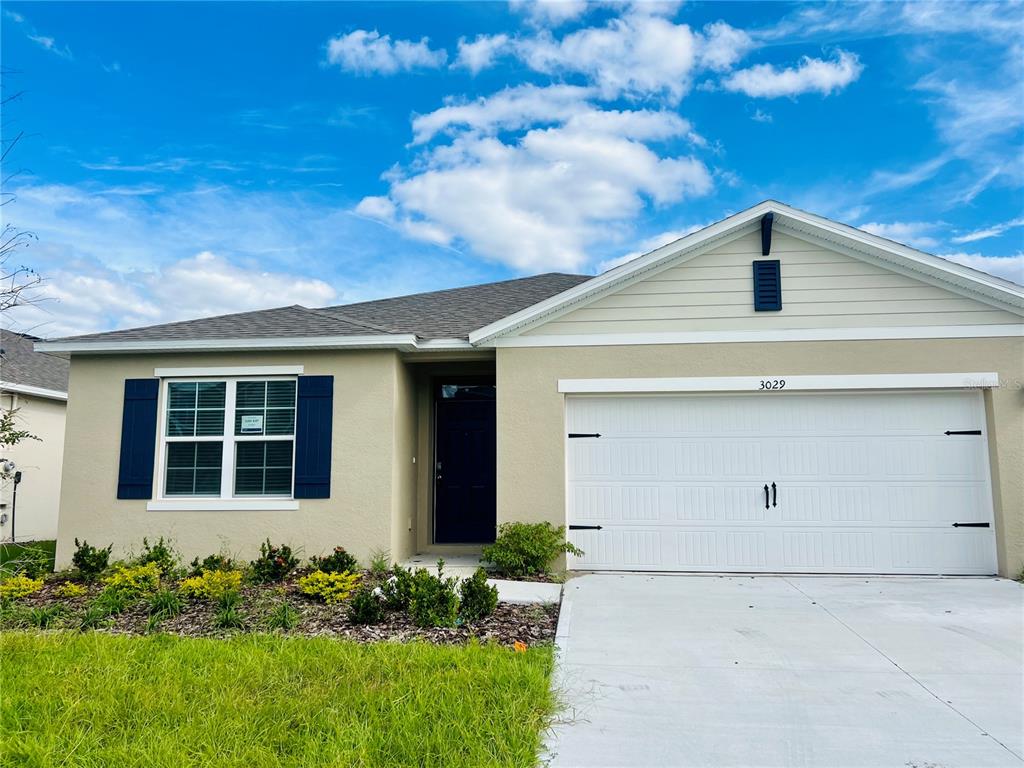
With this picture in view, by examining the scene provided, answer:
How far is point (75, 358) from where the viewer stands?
352 inches

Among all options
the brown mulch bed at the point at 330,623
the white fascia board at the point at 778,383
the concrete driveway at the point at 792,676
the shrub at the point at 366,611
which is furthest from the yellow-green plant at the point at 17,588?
the white fascia board at the point at 778,383

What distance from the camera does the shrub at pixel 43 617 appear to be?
18.8 feet

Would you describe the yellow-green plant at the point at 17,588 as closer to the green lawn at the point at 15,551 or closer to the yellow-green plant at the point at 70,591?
the yellow-green plant at the point at 70,591

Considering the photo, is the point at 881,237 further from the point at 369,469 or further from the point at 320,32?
the point at 320,32

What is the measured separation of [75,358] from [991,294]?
474 inches

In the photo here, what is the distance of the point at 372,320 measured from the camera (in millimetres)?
10086

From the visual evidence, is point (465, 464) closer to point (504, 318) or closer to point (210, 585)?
point (504, 318)

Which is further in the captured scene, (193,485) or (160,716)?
(193,485)

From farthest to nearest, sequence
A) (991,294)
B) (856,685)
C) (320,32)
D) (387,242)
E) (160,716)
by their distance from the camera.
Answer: (387,242), (320,32), (991,294), (856,685), (160,716)

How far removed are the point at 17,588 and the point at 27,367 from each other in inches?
359

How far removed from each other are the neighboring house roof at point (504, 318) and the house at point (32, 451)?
16.4ft

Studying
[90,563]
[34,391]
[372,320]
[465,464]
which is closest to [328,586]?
[90,563]

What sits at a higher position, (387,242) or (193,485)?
(387,242)

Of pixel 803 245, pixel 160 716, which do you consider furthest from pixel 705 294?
pixel 160 716
